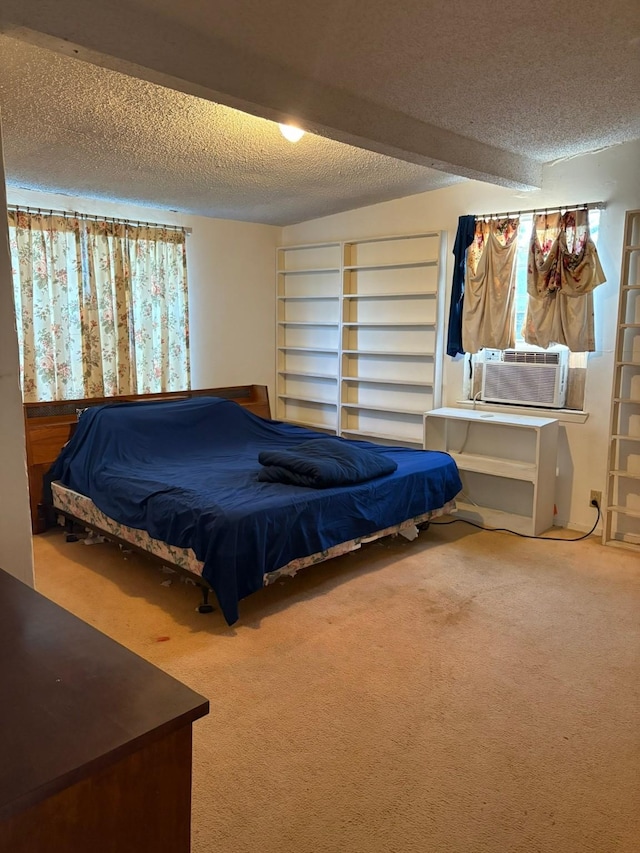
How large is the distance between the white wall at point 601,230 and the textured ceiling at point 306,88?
184 millimetres

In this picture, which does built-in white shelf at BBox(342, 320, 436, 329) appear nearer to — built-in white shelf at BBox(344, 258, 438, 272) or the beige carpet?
built-in white shelf at BBox(344, 258, 438, 272)

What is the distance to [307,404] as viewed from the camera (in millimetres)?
6023

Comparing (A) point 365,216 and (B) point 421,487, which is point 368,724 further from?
(A) point 365,216

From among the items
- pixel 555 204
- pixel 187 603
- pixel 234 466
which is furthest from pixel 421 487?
pixel 555 204

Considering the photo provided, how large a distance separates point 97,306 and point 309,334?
202 cm

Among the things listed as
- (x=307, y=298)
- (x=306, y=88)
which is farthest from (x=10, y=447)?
(x=307, y=298)

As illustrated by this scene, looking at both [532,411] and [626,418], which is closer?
[626,418]

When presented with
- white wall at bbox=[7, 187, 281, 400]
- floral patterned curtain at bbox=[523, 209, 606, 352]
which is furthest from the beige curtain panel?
white wall at bbox=[7, 187, 281, 400]

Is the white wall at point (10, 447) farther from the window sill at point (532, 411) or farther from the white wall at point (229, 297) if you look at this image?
the window sill at point (532, 411)

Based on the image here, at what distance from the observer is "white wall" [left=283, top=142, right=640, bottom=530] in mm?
3941

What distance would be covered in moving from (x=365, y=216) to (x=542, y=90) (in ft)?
8.37

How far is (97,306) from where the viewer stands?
4609mm

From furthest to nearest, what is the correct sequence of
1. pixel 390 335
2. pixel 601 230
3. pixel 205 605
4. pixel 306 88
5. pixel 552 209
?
1. pixel 390 335
2. pixel 552 209
3. pixel 601 230
4. pixel 205 605
5. pixel 306 88

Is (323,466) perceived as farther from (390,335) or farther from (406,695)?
(390,335)
